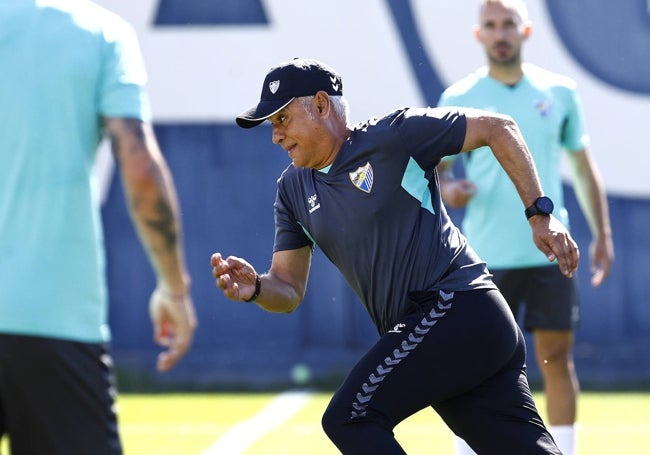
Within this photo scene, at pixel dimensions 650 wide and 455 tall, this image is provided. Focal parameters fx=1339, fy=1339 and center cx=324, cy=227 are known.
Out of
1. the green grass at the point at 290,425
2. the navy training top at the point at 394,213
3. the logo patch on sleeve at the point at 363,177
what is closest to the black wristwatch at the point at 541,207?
the navy training top at the point at 394,213

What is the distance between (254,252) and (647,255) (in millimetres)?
3032

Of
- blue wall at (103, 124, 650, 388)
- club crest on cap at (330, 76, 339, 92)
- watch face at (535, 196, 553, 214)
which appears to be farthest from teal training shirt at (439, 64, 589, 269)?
blue wall at (103, 124, 650, 388)

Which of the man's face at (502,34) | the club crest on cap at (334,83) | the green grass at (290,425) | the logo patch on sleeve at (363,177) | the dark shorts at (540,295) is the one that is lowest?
the green grass at (290,425)

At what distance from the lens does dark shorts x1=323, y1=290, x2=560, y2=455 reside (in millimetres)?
4574

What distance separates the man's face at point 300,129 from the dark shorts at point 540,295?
2.28 meters

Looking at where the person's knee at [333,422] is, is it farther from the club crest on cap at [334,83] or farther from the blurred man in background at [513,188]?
the blurred man in background at [513,188]

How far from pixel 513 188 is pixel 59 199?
144 inches

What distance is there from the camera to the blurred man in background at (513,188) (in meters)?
6.75

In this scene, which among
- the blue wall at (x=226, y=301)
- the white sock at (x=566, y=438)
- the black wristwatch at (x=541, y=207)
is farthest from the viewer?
the blue wall at (x=226, y=301)

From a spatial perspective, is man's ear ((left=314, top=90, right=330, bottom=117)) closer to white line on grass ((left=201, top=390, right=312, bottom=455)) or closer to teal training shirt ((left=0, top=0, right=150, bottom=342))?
teal training shirt ((left=0, top=0, right=150, bottom=342))

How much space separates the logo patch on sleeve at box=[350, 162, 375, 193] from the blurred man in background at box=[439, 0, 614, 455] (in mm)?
2004

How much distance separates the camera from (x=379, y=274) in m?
4.76

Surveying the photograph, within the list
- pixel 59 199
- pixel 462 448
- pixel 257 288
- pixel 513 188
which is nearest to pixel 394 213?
pixel 257 288

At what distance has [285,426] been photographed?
8.66 meters
